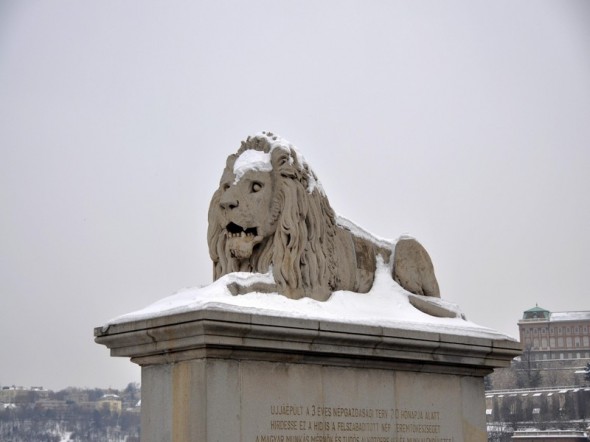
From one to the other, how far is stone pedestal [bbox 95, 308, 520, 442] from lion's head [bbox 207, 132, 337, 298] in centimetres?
88

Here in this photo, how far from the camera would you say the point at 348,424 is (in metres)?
10.4

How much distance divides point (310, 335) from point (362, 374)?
110 centimetres

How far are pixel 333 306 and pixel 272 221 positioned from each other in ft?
3.49

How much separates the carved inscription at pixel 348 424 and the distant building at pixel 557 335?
119377 mm

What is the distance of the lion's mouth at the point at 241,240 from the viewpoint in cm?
1087

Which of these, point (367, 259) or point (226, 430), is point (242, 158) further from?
point (226, 430)

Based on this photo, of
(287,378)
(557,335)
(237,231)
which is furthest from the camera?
(557,335)

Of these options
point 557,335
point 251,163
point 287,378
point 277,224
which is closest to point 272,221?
point 277,224

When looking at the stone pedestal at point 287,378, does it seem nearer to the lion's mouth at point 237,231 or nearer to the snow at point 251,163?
the lion's mouth at point 237,231

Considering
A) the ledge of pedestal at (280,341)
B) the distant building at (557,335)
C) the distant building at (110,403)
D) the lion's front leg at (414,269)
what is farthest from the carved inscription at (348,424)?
the distant building at (557,335)

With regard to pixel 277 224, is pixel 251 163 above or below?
above

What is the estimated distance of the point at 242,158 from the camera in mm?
11234

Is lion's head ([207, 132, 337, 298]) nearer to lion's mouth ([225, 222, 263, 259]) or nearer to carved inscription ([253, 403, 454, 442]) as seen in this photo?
lion's mouth ([225, 222, 263, 259])

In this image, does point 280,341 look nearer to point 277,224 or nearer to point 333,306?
point 333,306
